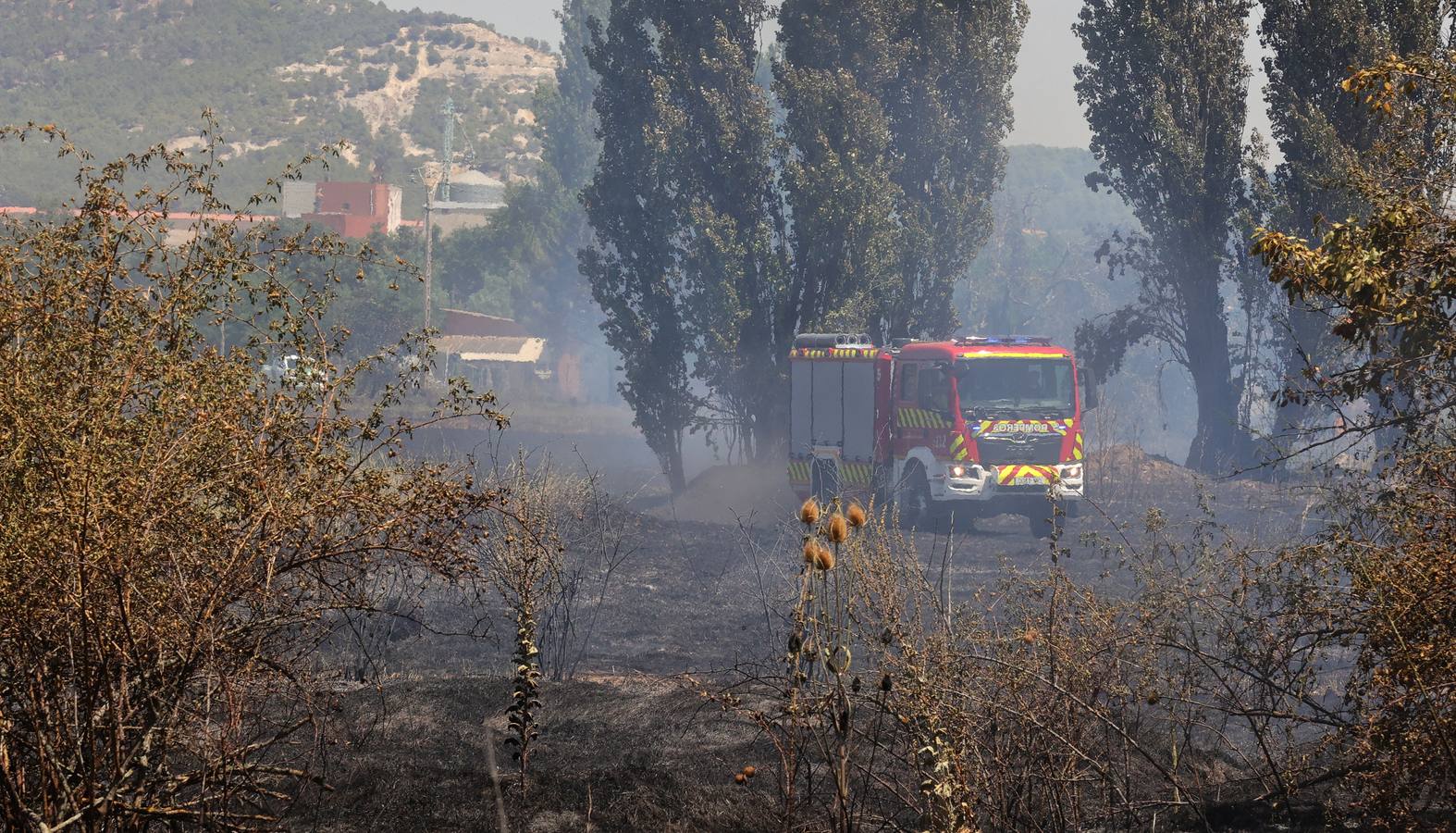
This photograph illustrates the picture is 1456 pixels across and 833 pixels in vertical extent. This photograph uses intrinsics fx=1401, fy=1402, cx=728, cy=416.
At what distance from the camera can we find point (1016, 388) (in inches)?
846

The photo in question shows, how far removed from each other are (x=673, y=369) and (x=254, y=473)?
23549 millimetres

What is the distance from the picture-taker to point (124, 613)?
477 centimetres

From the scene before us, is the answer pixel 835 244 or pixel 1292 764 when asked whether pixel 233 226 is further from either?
pixel 835 244

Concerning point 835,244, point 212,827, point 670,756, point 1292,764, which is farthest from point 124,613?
point 835,244

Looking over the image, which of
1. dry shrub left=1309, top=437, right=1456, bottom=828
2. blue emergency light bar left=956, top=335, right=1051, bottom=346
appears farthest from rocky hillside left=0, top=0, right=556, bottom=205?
dry shrub left=1309, top=437, right=1456, bottom=828

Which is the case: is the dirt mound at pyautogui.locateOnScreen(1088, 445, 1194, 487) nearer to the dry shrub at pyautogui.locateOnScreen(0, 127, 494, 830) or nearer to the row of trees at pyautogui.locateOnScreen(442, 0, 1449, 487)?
the row of trees at pyautogui.locateOnScreen(442, 0, 1449, 487)

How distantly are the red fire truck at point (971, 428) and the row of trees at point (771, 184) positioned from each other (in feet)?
15.4

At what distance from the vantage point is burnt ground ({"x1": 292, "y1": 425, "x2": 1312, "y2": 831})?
8.01 m

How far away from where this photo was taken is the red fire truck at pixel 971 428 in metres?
21.3

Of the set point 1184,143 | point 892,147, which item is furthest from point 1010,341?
point 892,147

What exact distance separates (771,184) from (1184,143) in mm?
8082

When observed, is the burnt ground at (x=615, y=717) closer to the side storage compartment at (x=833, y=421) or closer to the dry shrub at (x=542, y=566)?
the dry shrub at (x=542, y=566)

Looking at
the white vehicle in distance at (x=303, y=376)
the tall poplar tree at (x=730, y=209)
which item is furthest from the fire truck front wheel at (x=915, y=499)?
the white vehicle in distance at (x=303, y=376)

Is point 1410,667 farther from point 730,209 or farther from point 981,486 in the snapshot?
point 730,209
